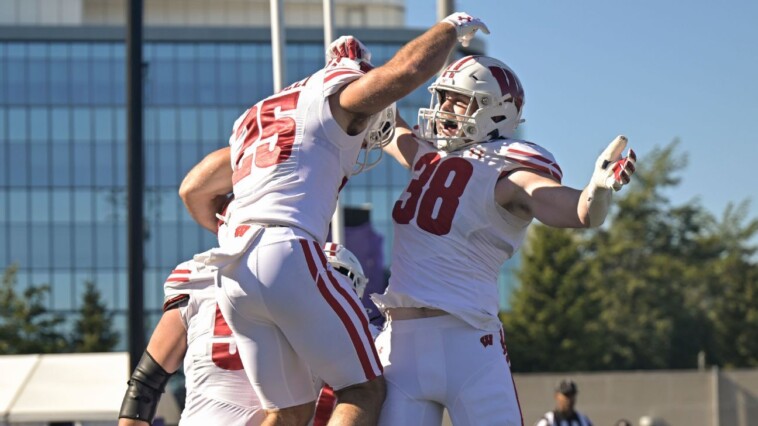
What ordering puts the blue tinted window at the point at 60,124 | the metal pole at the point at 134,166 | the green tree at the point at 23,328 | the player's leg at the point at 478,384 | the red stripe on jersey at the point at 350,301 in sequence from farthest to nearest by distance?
the blue tinted window at the point at 60,124
the green tree at the point at 23,328
the metal pole at the point at 134,166
the player's leg at the point at 478,384
the red stripe on jersey at the point at 350,301

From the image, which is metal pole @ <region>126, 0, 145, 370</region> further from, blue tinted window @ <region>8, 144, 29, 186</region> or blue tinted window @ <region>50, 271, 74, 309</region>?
blue tinted window @ <region>8, 144, 29, 186</region>

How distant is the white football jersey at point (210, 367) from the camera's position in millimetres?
5863

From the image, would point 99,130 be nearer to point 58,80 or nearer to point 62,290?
point 58,80

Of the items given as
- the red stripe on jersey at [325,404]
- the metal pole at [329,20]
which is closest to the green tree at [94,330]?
the metal pole at [329,20]

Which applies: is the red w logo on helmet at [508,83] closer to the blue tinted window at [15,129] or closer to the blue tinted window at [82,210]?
the blue tinted window at [82,210]

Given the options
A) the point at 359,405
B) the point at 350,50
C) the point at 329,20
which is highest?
the point at 329,20

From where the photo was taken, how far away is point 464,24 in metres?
5.06

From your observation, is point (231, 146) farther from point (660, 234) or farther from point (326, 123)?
point (660, 234)

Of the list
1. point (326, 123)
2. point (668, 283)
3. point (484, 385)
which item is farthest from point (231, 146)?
point (668, 283)

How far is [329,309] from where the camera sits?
4.85 m

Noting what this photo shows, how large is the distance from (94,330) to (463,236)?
151 ft

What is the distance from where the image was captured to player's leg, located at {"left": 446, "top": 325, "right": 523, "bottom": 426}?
16.5ft

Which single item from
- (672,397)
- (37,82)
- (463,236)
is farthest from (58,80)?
(463,236)

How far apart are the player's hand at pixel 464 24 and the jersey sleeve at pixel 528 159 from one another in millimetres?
445
